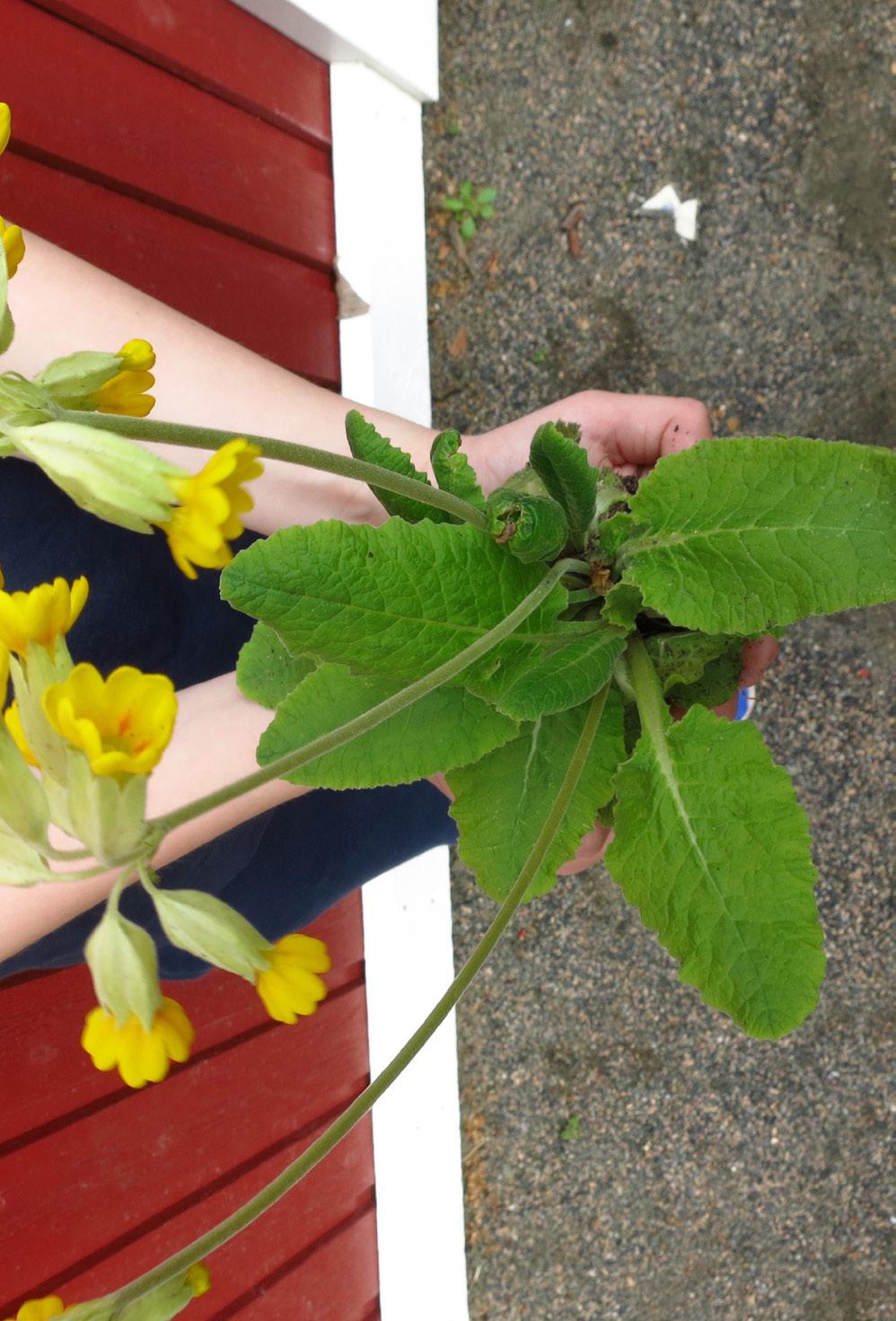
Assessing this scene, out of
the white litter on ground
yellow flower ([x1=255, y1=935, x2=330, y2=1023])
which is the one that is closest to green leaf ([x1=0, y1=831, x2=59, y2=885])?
yellow flower ([x1=255, y1=935, x2=330, y2=1023])

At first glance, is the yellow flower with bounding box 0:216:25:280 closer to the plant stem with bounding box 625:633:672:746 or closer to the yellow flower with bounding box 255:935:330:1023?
the yellow flower with bounding box 255:935:330:1023

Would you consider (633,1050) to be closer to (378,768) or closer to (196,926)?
(378,768)

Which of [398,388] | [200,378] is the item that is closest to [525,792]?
[200,378]

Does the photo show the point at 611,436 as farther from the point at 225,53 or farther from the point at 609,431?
the point at 225,53

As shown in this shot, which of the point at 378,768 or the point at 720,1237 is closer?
the point at 378,768

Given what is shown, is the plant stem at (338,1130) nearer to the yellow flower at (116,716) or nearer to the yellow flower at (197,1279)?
the yellow flower at (197,1279)

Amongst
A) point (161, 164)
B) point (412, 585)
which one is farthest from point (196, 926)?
point (161, 164)
